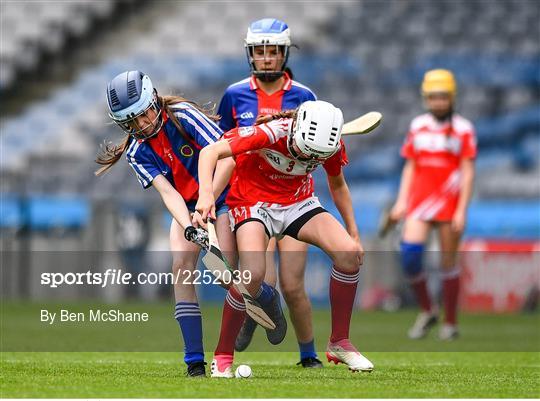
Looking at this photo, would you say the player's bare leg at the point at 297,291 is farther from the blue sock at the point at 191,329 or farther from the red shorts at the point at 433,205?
the red shorts at the point at 433,205

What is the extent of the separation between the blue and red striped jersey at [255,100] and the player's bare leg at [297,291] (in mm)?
830

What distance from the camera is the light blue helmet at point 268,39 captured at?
26.1 ft

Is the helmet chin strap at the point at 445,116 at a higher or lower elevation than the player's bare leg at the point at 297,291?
higher

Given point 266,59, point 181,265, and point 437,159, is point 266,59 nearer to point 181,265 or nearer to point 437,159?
point 181,265

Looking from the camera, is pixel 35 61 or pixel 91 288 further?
pixel 35 61

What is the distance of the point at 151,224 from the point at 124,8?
29.5 ft

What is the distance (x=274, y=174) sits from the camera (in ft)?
23.9

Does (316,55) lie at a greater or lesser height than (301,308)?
greater

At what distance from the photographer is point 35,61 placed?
2338 centimetres

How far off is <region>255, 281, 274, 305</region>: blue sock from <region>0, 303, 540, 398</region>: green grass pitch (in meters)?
0.42

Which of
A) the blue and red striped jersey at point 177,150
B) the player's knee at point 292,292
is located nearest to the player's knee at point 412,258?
the player's knee at point 292,292

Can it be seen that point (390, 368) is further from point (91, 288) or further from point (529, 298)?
point (529, 298)

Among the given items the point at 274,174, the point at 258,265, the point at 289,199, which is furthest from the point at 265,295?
the point at 274,174

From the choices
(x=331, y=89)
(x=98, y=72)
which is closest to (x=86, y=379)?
(x=331, y=89)
